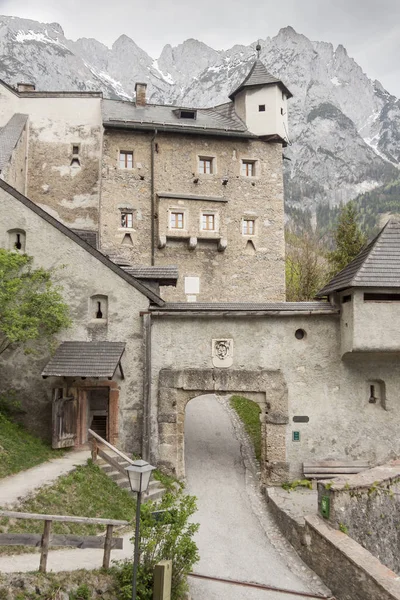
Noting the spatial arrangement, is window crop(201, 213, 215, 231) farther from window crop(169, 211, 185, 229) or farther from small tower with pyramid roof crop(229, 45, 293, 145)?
small tower with pyramid roof crop(229, 45, 293, 145)

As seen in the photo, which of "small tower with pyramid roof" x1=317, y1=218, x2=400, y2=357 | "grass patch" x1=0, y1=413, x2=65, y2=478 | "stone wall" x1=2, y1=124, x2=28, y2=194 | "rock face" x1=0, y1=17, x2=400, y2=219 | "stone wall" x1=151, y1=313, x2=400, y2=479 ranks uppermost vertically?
"rock face" x1=0, y1=17, x2=400, y2=219

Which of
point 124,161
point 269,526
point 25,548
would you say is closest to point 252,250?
point 124,161

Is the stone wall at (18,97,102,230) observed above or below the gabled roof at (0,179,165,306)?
above

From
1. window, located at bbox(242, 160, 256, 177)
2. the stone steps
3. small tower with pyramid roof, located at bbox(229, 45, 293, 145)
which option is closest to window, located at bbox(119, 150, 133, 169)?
window, located at bbox(242, 160, 256, 177)

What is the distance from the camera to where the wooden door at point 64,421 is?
15.0 m

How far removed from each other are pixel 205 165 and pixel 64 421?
18.7 metres

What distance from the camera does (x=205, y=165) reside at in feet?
95.5

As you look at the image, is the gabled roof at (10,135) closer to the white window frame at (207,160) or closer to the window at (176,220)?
the window at (176,220)

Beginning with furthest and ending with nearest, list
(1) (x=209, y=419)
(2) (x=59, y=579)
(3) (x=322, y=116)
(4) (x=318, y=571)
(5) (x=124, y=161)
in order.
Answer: (3) (x=322, y=116), (5) (x=124, y=161), (1) (x=209, y=419), (4) (x=318, y=571), (2) (x=59, y=579)

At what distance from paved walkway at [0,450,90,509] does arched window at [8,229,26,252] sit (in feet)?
22.9

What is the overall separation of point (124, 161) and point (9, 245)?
1324 centimetres

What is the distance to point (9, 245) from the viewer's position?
1648 centimetres

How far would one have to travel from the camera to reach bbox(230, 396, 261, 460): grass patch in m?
20.2

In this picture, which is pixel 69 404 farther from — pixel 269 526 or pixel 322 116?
pixel 322 116
